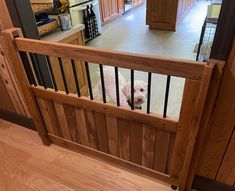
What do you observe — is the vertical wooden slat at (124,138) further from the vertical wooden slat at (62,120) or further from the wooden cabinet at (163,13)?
the wooden cabinet at (163,13)

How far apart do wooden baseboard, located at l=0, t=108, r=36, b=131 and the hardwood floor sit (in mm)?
170

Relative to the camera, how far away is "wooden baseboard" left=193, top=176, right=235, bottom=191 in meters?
1.34

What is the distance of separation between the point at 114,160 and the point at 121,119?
0.48 m

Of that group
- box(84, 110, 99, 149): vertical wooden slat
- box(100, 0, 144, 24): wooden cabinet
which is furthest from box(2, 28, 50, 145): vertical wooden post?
box(100, 0, 144, 24): wooden cabinet

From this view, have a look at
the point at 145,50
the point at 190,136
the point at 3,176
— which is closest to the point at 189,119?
the point at 190,136

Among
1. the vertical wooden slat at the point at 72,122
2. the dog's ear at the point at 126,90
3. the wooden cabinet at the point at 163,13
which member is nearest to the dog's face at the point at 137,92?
the dog's ear at the point at 126,90

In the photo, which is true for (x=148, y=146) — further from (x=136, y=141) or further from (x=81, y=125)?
(x=81, y=125)

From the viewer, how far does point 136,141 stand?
4.53 feet

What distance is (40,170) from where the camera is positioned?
167cm

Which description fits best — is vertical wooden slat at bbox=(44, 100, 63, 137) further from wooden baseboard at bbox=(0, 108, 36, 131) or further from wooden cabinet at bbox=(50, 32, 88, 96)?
wooden cabinet at bbox=(50, 32, 88, 96)

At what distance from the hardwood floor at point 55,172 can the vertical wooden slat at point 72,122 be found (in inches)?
8.4

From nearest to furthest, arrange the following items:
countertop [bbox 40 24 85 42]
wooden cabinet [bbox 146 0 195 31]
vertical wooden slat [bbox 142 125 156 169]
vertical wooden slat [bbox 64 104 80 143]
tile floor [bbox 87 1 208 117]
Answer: vertical wooden slat [bbox 142 125 156 169] < vertical wooden slat [bbox 64 104 80 143] < countertop [bbox 40 24 85 42] < tile floor [bbox 87 1 208 117] < wooden cabinet [bbox 146 0 195 31]

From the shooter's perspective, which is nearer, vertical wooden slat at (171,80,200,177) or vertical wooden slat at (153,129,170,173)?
vertical wooden slat at (171,80,200,177)

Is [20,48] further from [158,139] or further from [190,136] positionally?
[190,136]
